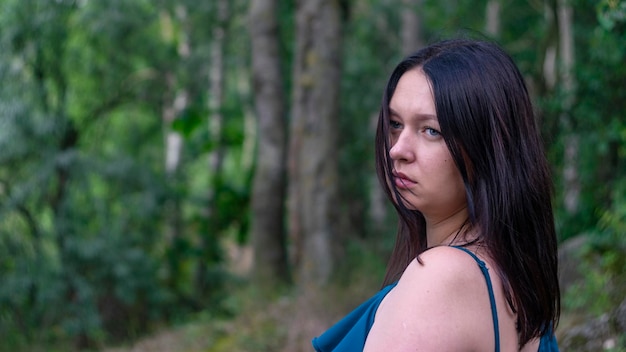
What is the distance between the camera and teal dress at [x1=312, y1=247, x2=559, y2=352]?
4.81 feet

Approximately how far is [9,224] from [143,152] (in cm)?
654

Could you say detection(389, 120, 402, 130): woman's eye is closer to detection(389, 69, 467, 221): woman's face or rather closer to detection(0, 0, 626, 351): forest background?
detection(389, 69, 467, 221): woman's face

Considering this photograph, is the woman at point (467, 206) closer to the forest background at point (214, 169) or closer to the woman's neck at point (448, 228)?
the woman's neck at point (448, 228)

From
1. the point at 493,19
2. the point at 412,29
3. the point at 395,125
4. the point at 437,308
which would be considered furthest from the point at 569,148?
the point at 412,29

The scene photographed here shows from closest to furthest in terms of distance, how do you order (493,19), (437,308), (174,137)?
(437,308), (493,19), (174,137)

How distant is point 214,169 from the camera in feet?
53.9

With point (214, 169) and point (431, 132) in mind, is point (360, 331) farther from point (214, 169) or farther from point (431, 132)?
point (214, 169)

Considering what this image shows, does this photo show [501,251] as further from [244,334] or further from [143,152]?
[143,152]

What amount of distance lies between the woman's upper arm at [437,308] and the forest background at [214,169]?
7.49 ft

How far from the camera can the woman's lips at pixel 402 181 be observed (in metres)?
1.61

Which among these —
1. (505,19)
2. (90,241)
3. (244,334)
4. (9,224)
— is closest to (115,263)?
(90,241)

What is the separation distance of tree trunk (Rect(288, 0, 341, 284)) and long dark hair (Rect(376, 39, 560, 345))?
25.1 feet

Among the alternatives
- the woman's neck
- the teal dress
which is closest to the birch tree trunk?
the teal dress

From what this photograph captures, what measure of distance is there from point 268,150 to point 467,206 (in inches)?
407
